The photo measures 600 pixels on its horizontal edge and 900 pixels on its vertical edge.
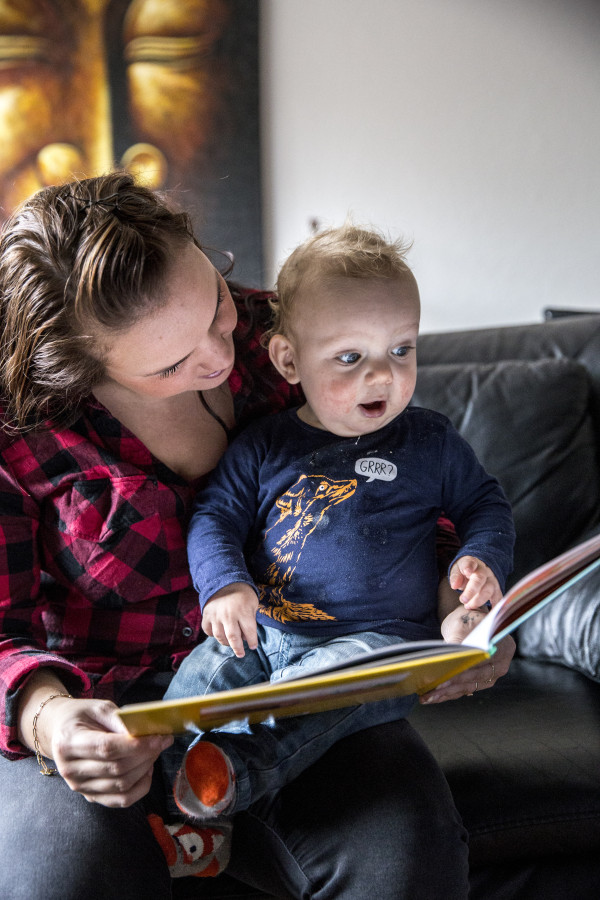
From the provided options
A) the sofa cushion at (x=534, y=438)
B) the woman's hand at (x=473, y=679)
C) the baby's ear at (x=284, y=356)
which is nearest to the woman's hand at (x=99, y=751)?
the woman's hand at (x=473, y=679)

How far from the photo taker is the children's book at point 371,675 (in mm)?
736

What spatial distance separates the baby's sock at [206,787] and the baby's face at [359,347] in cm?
51

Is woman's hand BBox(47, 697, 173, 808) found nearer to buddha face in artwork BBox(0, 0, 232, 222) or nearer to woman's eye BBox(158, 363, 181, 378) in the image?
woman's eye BBox(158, 363, 181, 378)

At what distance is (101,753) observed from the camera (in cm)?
86

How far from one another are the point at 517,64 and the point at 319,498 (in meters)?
2.33

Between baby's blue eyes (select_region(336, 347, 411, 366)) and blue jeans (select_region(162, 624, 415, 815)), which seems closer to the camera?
blue jeans (select_region(162, 624, 415, 815))

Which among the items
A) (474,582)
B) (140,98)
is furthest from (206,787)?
(140,98)

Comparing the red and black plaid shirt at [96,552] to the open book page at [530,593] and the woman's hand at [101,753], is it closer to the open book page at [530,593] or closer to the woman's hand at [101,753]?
the woman's hand at [101,753]

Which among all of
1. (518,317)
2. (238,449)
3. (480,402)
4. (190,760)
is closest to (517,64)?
(518,317)

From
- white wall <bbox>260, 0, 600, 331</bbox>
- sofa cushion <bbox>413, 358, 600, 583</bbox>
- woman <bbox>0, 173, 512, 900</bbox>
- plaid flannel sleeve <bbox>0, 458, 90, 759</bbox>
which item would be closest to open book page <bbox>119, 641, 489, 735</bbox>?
woman <bbox>0, 173, 512, 900</bbox>

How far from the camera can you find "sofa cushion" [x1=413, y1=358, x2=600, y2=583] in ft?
5.71

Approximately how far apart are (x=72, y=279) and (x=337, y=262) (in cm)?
38

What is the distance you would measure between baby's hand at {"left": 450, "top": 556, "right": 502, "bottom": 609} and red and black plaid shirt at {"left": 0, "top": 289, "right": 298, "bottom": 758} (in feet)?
1.39

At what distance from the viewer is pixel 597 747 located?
4.32 feet
